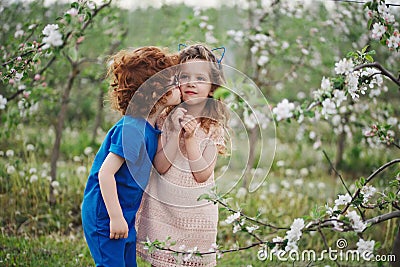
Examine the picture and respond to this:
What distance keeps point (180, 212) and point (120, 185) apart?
31cm

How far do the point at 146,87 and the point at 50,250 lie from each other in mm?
1420

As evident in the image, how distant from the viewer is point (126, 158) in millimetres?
1946

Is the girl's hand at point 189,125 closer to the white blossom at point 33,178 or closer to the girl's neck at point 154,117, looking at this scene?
the girl's neck at point 154,117

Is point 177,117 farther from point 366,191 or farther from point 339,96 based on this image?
point 366,191

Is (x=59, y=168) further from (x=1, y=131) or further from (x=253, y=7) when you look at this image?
(x=253, y=7)

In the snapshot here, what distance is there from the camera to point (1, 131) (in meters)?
3.66

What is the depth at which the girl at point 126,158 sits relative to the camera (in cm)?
197

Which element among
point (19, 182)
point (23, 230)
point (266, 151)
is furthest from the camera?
point (266, 151)

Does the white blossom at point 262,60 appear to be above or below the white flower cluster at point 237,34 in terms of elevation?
below

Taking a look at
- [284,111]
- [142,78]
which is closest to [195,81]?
[142,78]

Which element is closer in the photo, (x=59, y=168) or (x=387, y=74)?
(x=387, y=74)

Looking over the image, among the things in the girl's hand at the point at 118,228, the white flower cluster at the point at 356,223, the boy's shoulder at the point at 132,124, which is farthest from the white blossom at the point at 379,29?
the girl's hand at the point at 118,228

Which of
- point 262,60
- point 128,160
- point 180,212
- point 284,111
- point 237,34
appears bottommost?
point 262,60

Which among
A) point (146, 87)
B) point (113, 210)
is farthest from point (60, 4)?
point (113, 210)
